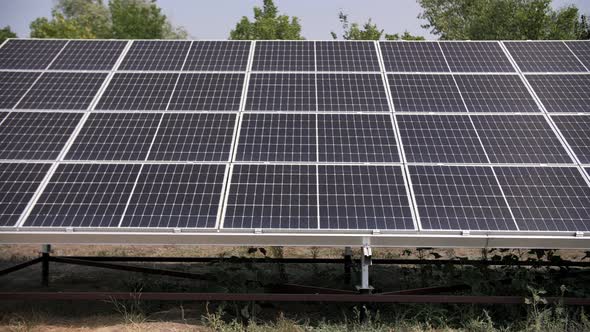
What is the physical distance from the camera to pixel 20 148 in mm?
11547

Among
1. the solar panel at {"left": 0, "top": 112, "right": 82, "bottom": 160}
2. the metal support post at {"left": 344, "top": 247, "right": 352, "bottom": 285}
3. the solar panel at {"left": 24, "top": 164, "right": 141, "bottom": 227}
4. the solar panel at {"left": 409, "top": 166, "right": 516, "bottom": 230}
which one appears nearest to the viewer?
the solar panel at {"left": 409, "top": 166, "right": 516, "bottom": 230}

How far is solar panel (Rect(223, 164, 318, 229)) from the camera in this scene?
9836mm

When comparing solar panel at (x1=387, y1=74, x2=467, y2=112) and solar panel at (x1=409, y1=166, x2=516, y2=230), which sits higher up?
solar panel at (x1=387, y1=74, x2=467, y2=112)

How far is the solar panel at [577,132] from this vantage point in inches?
445

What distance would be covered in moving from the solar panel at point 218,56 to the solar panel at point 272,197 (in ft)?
13.4

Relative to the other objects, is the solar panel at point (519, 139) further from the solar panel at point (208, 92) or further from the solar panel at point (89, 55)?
the solar panel at point (89, 55)

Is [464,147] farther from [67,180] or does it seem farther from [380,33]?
[380,33]

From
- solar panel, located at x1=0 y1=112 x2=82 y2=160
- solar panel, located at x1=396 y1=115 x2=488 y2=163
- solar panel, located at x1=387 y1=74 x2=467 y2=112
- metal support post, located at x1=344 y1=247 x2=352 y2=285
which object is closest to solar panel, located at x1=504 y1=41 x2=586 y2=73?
solar panel, located at x1=387 y1=74 x2=467 y2=112

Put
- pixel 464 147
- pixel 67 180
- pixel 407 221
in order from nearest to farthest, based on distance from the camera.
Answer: pixel 407 221 < pixel 67 180 < pixel 464 147

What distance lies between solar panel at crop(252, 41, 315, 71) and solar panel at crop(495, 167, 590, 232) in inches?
213

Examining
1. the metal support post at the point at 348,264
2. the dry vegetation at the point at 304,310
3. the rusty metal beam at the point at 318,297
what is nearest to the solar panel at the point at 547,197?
the dry vegetation at the point at 304,310

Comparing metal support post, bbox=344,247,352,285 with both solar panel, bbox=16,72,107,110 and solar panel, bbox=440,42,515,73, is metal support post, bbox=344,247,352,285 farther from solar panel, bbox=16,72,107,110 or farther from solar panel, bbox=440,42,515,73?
solar panel, bbox=16,72,107,110

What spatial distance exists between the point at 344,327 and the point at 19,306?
253 inches

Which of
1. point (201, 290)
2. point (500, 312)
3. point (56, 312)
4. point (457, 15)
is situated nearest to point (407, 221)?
point (500, 312)
